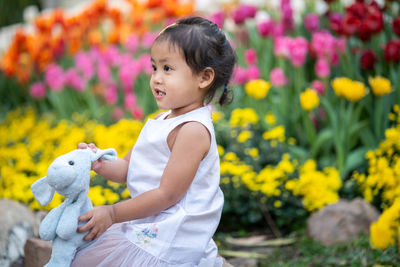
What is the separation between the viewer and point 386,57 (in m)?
2.97

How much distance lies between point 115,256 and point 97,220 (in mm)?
145

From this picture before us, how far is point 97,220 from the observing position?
1.42 m

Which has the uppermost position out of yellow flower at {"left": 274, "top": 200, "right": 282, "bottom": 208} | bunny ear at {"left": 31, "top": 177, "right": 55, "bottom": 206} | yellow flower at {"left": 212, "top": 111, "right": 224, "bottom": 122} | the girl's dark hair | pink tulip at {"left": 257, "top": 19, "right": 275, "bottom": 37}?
the girl's dark hair

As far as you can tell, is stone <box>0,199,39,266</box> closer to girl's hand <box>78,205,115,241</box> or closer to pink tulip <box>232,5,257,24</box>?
girl's hand <box>78,205,115,241</box>

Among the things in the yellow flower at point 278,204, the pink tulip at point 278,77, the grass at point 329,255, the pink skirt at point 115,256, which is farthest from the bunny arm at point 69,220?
the pink tulip at point 278,77

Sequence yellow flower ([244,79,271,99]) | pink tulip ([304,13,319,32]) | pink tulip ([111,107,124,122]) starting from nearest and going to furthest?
1. yellow flower ([244,79,271,99])
2. pink tulip ([304,13,319,32])
3. pink tulip ([111,107,124,122])

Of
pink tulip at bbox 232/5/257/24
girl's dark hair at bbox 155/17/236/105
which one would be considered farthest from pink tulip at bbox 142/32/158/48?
girl's dark hair at bbox 155/17/236/105

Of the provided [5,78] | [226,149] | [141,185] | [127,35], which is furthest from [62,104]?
[141,185]

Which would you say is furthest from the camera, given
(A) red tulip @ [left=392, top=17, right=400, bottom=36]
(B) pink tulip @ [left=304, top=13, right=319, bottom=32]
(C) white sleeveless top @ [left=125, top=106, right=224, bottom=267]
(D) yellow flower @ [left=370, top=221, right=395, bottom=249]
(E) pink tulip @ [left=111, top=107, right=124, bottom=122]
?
(E) pink tulip @ [left=111, top=107, right=124, bottom=122]

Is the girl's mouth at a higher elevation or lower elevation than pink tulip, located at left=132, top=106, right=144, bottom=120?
higher

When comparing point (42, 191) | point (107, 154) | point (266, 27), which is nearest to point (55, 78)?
point (266, 27)

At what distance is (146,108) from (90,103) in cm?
69

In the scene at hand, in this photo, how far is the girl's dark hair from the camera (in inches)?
57.5

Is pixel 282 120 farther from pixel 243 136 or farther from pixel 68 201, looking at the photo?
pixel 68 201
